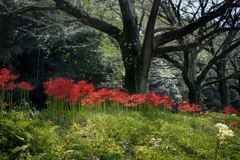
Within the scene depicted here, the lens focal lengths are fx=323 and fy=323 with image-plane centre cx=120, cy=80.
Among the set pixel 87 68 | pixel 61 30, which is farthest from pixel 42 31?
pixel 87 68

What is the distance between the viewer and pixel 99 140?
4.29 metres

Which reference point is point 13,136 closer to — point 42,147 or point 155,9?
point 42,147

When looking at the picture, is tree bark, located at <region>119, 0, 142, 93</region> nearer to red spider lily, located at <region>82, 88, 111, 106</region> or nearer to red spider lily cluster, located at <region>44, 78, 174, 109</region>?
red spider lily cluster, located at <region>44, 78, 174, 109</region>

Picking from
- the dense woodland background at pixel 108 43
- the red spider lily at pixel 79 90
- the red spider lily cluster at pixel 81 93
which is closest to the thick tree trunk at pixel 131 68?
the dense woodland background at pixel 108 43

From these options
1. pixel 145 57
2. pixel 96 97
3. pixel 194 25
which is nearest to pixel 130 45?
pixel 145 57

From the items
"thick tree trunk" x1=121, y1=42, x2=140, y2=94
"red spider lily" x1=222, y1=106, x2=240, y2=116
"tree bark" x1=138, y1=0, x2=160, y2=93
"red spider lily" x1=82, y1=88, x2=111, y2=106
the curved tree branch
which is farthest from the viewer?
"thick tree trunk" x1=121, y1=42, x2=140, y2=94

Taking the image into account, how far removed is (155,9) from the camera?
30.9 ft

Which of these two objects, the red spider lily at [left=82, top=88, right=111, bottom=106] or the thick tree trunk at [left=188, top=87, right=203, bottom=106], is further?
the thick tree trunk at [left=188, top=87, right=203, bottom=106]

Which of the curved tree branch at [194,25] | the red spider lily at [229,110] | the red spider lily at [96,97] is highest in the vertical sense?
the curved tree branch at [194,25]

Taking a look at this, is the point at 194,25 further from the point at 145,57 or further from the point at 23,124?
the point at 23,124

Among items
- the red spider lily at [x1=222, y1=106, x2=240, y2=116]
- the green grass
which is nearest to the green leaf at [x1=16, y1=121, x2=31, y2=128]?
the green grass

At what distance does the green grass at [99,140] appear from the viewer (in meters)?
3.29

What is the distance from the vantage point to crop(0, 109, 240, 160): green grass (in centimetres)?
329

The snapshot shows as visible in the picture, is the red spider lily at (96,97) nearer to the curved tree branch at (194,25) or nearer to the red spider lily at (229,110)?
the curved tree branch at (194,25)
